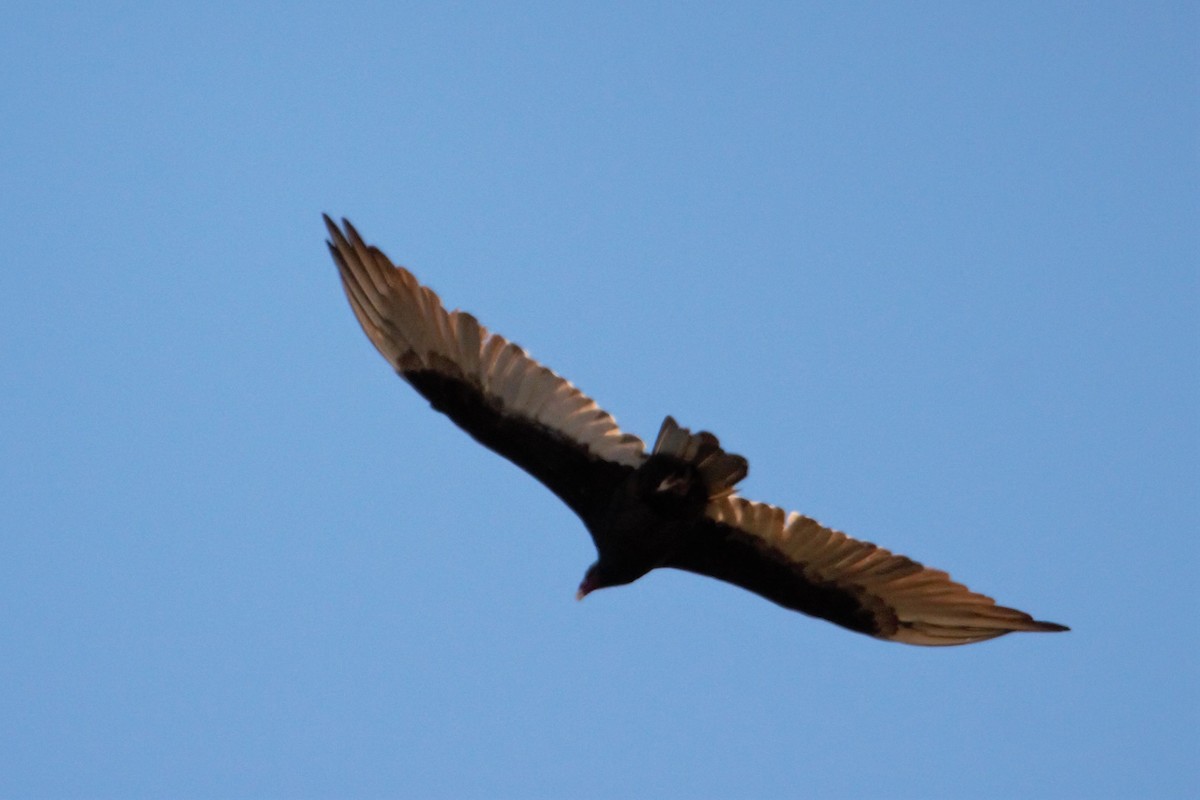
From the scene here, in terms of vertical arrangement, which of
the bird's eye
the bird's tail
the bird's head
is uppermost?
the bird's tail

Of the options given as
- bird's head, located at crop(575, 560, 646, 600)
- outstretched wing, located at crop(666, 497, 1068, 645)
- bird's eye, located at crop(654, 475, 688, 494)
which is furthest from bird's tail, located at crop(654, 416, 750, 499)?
bird's head, located at crop(575, 560, 646, 600)

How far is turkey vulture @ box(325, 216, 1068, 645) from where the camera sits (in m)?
8.17

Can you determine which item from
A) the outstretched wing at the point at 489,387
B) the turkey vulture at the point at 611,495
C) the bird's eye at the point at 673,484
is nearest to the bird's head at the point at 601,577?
the turkey vulture at the point at 611,495

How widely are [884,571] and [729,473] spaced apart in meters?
1.12

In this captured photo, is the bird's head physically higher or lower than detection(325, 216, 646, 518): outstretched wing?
lower

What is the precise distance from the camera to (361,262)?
27.4 ft

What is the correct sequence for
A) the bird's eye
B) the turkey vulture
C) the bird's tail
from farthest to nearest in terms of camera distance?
1. the turkey vulture
2. the bird's eye
3. the bird's tail

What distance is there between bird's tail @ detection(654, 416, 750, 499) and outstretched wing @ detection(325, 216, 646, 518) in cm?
38

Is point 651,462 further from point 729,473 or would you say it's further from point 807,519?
point 807,519

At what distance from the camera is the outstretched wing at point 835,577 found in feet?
27.1

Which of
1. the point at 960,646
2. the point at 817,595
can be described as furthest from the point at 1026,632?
the point at 817,595

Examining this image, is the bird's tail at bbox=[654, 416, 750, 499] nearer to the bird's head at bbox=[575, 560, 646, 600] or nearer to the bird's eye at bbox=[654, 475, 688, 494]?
the bird's eye at bbox=[654, 475, 688, 494]

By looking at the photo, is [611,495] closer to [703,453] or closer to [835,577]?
[703,453]

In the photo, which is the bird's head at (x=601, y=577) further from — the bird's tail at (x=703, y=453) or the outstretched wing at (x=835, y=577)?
the bird's tail at (x=703, y=453)
